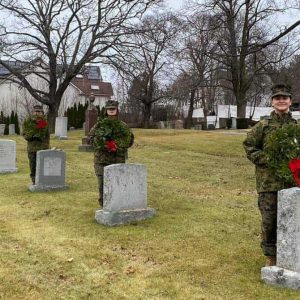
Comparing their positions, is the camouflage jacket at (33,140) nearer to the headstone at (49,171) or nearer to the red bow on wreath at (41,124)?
the red bow on wreath at (41,124)

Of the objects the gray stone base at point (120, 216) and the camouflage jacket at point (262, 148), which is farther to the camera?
the gray stone base at point (120, 216)

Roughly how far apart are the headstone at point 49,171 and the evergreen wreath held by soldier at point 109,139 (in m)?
3.00

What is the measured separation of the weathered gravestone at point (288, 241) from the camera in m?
5.05

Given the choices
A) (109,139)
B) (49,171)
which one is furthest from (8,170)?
(109,139)

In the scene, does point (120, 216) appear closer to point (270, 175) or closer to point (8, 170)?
point (270, 175)

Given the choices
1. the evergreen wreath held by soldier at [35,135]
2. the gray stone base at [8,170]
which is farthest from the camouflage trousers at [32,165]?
the gray stone base at [8,170]

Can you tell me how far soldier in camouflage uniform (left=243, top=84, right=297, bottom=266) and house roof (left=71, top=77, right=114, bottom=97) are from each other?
60.4 metres

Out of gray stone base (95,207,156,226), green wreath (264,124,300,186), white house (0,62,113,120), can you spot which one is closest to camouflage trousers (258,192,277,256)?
green wreath (264,124,300,186)

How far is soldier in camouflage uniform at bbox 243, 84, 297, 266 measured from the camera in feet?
18.2

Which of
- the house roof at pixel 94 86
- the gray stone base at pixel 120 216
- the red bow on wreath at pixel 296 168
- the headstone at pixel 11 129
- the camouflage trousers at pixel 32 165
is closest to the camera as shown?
the red bow on wreath at pixel 296 168

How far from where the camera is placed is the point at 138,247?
677 cm

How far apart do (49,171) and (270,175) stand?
725cm

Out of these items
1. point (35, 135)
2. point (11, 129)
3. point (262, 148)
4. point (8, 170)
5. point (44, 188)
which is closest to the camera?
point (262, 148)

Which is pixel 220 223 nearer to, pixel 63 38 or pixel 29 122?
pixel 29 122
